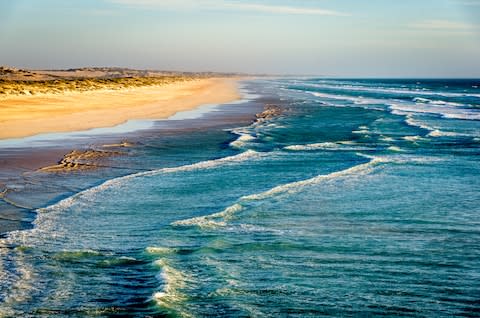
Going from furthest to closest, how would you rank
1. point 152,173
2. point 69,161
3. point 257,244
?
point 69,161 < point 152,173 < point 257,244

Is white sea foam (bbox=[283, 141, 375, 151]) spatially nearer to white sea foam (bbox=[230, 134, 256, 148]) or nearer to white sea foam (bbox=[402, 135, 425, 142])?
white sea foam (bbox=[230, 134, 256, 148])

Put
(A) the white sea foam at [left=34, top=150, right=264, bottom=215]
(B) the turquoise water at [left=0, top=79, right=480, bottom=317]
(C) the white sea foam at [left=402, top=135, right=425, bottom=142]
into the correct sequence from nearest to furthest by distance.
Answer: (B) the turquoise water at [left=0, top=79, right=480, bottom=317] < (A) the white sea foam at [left=34, top=150, right=264, bottom=215] < (C) the white sea foam at [left=402, top=135, right=425, bottom=142]

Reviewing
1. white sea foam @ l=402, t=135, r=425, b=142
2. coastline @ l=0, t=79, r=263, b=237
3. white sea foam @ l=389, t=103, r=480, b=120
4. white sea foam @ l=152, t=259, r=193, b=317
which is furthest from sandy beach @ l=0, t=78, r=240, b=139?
white sea foam @ l=152, t=259, r=193, b=317

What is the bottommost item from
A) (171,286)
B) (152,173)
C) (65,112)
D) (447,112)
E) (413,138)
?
(171,286)

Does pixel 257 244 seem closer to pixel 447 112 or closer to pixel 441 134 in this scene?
pixel 441 134

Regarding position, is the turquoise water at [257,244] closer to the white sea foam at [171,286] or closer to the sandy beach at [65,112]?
the white sea foam at [171,286]

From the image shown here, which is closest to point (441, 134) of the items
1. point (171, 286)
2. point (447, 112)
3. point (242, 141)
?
point (242, 141)

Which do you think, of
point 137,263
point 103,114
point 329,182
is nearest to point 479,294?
point 137,263

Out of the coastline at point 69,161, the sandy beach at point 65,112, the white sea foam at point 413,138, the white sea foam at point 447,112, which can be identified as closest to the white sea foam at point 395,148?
the white sea foam at point 413,138

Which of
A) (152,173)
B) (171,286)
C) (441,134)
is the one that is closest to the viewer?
(171,286)
